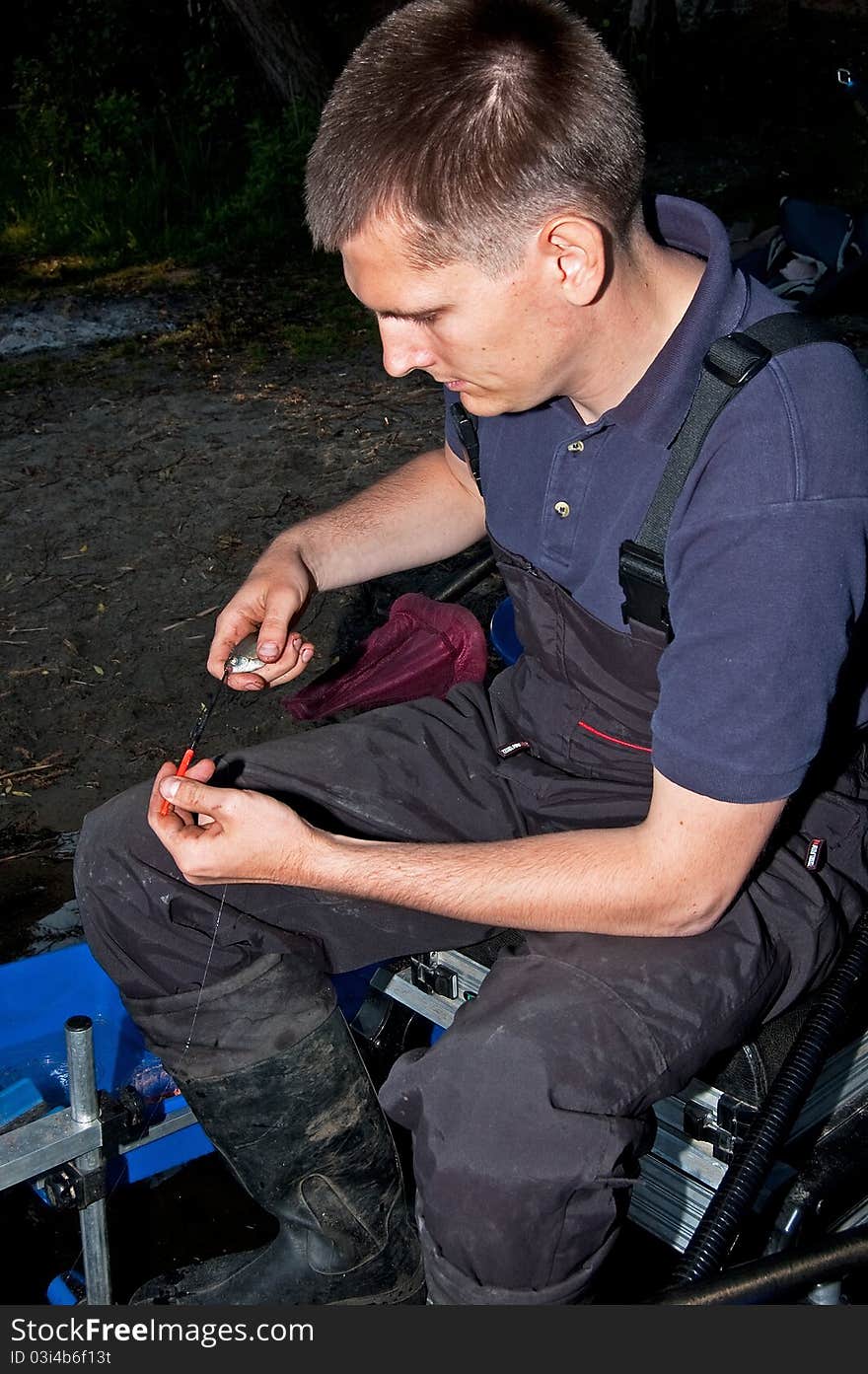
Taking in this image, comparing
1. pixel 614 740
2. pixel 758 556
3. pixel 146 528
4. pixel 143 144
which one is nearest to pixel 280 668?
pixel 614 740

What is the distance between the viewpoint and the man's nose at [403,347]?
204cm

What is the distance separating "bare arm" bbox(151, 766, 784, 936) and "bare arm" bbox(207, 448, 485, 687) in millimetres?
387

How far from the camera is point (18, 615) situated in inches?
183

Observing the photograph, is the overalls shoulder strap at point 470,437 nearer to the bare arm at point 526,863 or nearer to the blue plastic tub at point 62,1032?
the bare arm at point 526,863

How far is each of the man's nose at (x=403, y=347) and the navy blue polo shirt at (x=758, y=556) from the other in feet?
1.07

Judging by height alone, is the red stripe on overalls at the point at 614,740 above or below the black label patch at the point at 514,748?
above

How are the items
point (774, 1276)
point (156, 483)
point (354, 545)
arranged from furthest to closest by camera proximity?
point (156, 483) < point (354, 545) < point (774, 1276)

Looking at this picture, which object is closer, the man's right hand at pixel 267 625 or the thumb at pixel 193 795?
the thumb at pixel 193 795

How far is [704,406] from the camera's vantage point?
1936 millimetres

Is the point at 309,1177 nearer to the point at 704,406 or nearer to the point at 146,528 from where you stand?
the point at 704,406

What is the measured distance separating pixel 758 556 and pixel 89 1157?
1417 millimetres

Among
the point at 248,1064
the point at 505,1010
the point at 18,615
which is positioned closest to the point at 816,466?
the point at 505,1010

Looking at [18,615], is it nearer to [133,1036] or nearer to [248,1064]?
[133,1036]

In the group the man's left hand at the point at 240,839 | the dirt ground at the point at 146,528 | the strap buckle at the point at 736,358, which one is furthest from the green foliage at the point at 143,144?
the strap buckle at the point at 736,358
